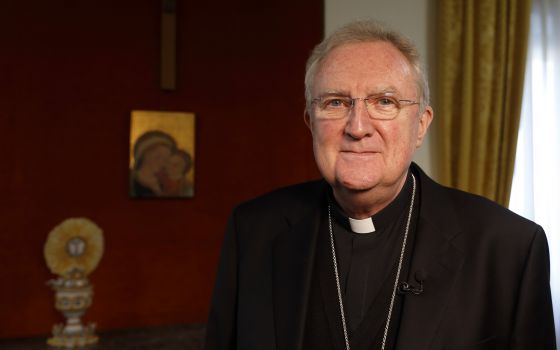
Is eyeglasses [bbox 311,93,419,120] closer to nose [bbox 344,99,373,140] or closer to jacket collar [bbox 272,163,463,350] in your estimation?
nose [bbox 344,99,373,140]

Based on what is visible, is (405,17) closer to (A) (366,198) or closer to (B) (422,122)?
(B) (422,122)

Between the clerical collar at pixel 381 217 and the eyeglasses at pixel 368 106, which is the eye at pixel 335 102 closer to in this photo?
the eyeglasses at pixel 368 106

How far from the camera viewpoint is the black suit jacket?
1.56 metres

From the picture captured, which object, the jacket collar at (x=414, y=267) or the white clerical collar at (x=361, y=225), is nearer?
the jacket collar at (x=414, y=267)

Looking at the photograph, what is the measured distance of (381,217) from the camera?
1812mm

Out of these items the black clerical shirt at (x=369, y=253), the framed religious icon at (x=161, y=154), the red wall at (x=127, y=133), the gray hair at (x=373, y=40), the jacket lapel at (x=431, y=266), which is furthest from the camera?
the framed religious icon at (x=161, y=154)

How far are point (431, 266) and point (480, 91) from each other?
8.06 ft

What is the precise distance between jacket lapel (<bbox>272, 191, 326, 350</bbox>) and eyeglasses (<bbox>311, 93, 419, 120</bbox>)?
40cm

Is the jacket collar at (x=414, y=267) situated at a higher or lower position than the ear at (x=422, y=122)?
lower

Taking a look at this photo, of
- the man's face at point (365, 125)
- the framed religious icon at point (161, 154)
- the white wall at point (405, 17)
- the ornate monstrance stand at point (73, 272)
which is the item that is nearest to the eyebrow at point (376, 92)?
Answer: the man's face at point (365, 125)

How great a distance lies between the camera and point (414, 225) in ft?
6.07

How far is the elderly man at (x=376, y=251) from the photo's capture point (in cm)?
157

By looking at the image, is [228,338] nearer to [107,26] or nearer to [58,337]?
[58,337]

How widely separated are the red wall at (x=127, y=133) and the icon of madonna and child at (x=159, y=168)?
0.27 feet
